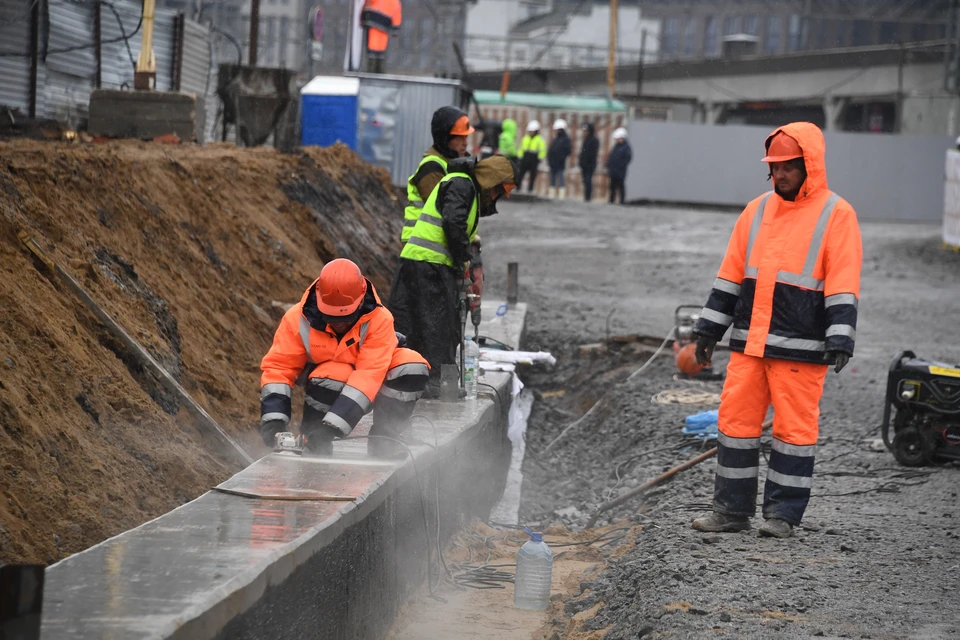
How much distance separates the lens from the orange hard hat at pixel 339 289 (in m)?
5.51

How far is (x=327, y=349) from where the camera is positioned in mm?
5746

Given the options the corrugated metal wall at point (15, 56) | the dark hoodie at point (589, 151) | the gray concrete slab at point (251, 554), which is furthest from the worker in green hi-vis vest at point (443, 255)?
the dark hoodie at point (589, 151)

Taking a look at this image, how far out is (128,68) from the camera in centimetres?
1956

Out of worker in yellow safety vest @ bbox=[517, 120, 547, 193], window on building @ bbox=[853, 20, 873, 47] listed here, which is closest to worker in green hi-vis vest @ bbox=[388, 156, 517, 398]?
worker in yellow safety vest @ bbox=[517, 120, 547, 193]

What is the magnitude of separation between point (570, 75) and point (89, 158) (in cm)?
3856

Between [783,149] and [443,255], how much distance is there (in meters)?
2.64

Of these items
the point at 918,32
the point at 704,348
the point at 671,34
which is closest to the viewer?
the point at 704,348

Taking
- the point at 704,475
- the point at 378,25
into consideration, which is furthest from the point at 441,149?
the point at 378,25

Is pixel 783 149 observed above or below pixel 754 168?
below

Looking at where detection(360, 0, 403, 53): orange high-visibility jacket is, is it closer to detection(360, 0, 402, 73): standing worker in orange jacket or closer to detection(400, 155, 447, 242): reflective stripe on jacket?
detection(360, 0, 402, 73): standing worker in orange jacket

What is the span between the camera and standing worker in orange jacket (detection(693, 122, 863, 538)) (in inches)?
225

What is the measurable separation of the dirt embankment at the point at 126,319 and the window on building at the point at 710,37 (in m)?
52.7

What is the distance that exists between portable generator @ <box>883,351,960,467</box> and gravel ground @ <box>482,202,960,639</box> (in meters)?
0.15

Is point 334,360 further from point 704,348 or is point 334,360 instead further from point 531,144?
point 531,144
